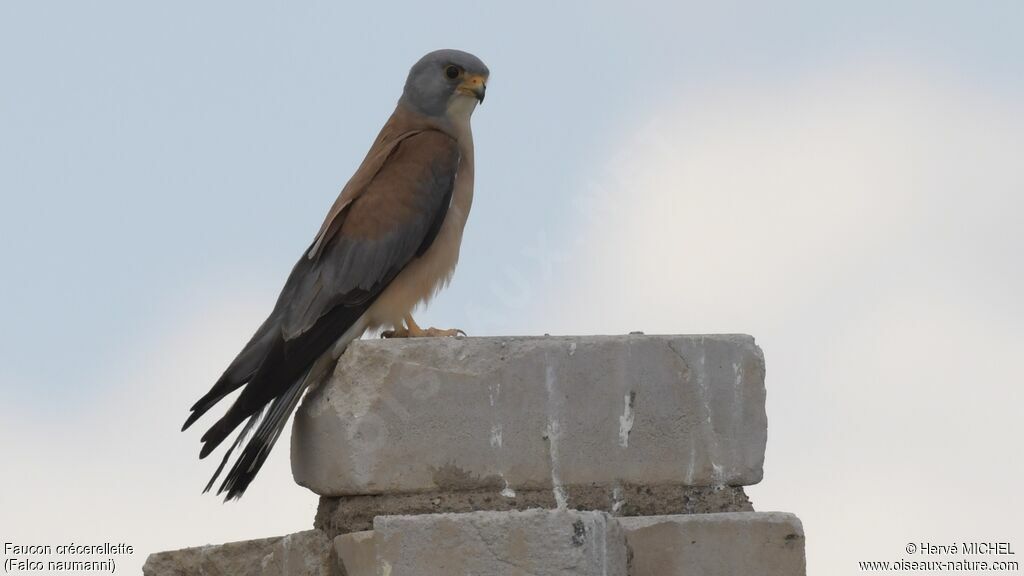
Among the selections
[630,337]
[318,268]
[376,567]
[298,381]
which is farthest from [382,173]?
[376,567]

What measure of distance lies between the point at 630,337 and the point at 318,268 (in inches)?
52.9

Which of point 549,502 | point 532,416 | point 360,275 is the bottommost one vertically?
point 549,502

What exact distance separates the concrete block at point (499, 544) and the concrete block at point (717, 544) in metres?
0.24

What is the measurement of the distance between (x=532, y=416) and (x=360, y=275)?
3.40ft

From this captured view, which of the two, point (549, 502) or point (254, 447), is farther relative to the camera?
point (254, 447)

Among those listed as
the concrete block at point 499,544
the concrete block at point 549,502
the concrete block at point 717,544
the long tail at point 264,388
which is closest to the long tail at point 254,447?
the long tail at point 264,388

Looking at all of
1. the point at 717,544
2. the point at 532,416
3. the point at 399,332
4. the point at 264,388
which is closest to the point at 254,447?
the point at 264,388

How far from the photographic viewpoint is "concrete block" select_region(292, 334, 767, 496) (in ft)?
16.1

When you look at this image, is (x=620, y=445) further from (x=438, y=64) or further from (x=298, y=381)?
(x=438, y=64)

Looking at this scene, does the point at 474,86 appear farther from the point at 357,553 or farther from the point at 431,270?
the point at 357,553

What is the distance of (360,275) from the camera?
18.2 ft

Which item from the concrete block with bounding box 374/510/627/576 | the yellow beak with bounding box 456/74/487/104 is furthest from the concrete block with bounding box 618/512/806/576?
the yellow beak with bounding box 456/74/487/104

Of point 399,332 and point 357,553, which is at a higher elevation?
point 399,332

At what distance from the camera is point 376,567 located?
4699mm
